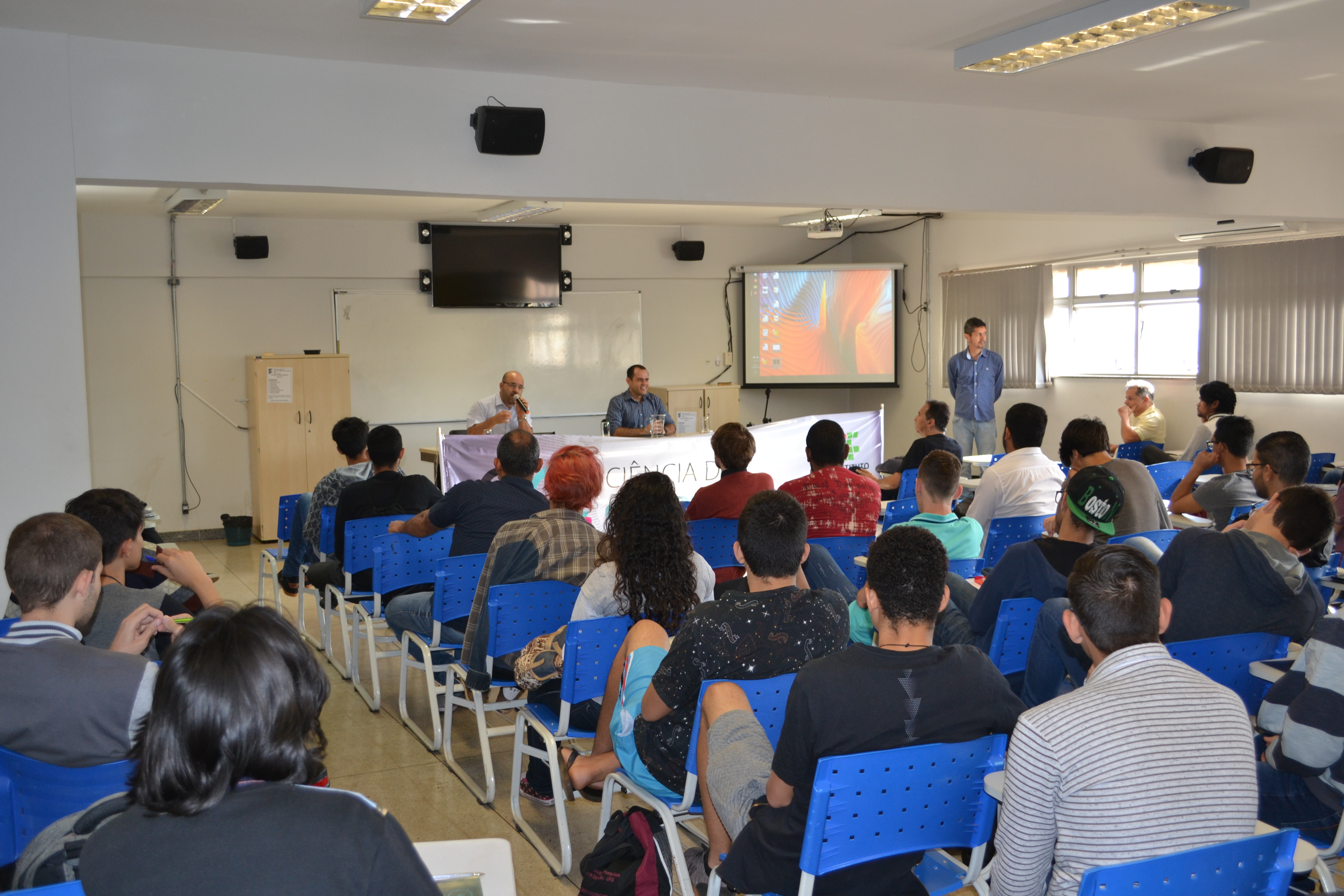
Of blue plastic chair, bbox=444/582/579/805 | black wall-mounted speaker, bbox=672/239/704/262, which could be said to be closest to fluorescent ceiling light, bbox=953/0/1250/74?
blue plastic chair, bbox=444/582/579/805

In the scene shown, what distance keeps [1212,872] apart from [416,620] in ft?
11.1

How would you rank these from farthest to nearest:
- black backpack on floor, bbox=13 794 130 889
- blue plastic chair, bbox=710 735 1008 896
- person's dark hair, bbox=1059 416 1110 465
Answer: person's dark hair, bbox=1059 416 1110 465
blue plastic chair, bbox=710 735 1008 896
black backpack on floor, bbox=13 794 130 889

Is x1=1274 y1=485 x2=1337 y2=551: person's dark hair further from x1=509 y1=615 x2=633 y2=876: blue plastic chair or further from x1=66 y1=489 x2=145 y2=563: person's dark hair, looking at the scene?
x1=66 y1=489 x2=145 y2=563: person's dark hair

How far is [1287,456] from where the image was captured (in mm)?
3811

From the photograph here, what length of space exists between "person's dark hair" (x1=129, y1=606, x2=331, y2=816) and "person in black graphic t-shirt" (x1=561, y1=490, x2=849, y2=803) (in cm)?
118

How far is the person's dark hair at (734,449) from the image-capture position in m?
4.78

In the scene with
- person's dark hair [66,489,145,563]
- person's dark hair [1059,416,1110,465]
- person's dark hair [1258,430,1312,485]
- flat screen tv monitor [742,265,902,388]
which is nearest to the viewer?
person's dark hair [66,489,145,563]

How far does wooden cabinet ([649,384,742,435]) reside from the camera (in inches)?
437

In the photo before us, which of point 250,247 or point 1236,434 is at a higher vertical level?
point 250,247

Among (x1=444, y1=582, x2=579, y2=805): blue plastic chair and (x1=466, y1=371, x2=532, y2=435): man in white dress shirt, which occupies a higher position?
(x1=466, y1=371, x2=532, y2=435): man in white dress shirt

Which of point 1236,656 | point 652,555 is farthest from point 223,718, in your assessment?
point 1236,656

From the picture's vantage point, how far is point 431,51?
184 inches

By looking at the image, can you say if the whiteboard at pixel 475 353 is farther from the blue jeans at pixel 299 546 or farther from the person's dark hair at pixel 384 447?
the person's dark hair at pixel 384 447

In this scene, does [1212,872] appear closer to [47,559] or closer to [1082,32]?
[47,559]
